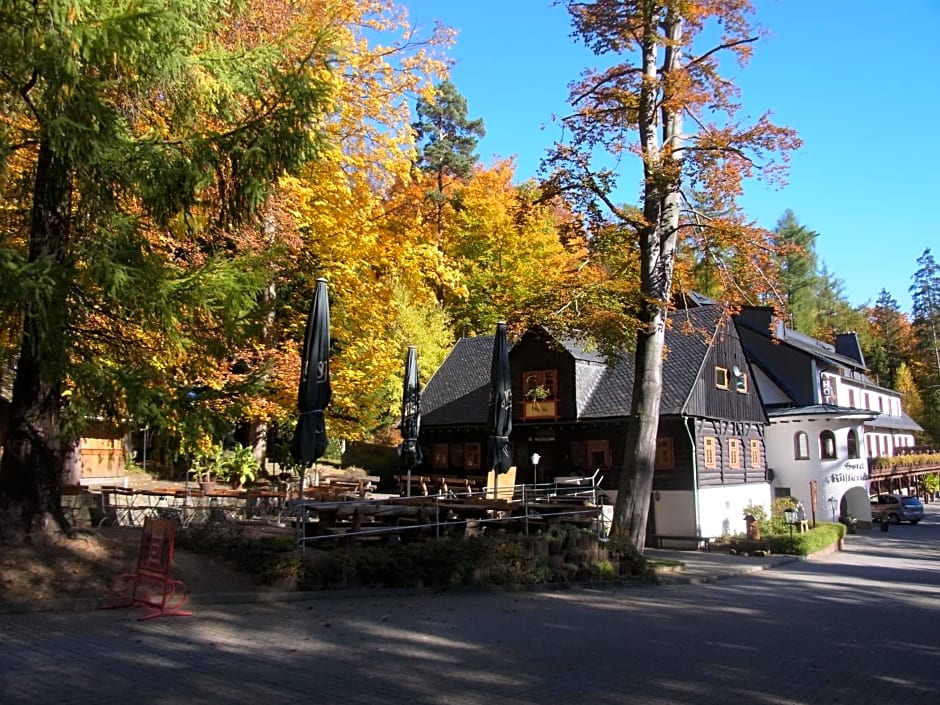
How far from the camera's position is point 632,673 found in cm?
680

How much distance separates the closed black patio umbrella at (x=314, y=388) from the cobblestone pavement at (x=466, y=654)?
239cm

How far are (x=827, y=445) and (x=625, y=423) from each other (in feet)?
43.7

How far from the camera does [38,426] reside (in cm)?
920

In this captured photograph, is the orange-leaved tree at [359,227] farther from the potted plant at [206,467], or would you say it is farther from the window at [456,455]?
the window at [456,455]

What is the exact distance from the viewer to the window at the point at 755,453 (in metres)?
31.9

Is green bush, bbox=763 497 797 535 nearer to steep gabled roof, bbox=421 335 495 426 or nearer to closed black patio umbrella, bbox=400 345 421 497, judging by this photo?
steep gabled roof, bbox=421 335 495 426

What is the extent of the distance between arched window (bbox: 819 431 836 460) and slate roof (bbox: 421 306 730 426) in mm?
9794

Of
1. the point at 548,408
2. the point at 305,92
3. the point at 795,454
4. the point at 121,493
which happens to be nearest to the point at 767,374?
the point at 795,454

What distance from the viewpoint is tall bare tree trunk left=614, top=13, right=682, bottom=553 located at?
1602 centimetres

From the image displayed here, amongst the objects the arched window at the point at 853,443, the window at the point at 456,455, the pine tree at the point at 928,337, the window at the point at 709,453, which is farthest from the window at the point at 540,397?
the pine tree at the point at 928,337

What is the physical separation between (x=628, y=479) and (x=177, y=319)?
10.3 m

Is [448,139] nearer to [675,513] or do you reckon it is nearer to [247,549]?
[675,513]

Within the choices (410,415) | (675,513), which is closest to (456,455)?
(675,513)

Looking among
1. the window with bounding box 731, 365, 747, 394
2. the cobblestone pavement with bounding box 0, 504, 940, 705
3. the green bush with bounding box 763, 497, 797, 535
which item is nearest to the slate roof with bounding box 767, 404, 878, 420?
the green bush with bounding box 763, 497, 797, 535
